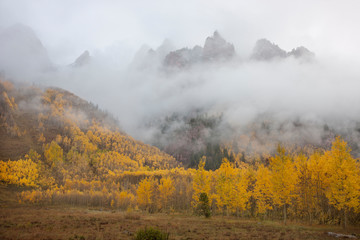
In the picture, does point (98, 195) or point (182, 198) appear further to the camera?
point (98, 195)

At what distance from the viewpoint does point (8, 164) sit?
178 m

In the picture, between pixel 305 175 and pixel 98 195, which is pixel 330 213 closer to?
pixel 305 175

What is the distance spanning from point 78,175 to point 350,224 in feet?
684

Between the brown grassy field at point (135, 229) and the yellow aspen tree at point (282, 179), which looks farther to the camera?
the yellow aspen tree at point (282, 179)

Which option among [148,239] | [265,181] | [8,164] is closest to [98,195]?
[8,164]

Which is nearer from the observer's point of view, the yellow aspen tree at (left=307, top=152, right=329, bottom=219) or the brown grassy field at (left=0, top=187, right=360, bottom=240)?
the brown grassy field at (left=0, top=187, right=360, bottom=240)

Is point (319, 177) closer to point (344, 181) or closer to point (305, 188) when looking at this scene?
point (305, 188)

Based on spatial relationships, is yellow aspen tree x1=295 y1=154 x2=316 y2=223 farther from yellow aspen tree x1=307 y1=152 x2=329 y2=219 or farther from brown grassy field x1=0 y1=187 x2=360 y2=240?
brown grassy field x1=0 y1=187 x2=360 y2=240

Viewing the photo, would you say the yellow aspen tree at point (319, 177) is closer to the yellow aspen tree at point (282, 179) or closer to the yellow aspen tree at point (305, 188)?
the yellow aspen tree at point (305, 188)

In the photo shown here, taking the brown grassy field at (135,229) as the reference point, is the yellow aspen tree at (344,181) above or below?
above

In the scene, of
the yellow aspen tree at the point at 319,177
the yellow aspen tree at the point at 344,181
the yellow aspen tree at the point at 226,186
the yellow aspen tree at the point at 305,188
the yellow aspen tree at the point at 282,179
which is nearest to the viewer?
the yellow aspen tree at the point at 344,181

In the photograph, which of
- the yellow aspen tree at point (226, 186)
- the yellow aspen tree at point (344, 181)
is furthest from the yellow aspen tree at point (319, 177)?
the yellow aspen tree at point (226, 186)

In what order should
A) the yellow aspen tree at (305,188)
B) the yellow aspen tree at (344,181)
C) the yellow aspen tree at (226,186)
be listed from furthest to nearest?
the yellow aspen tree at (226,186)
the yellow aspen tree at (305,188)
the yellow aspen tree at (344,181)

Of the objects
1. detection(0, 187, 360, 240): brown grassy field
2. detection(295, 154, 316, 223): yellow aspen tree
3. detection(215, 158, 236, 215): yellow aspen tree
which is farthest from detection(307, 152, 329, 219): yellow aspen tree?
detection(215, 158, 236, 215): yellow aspen tree
